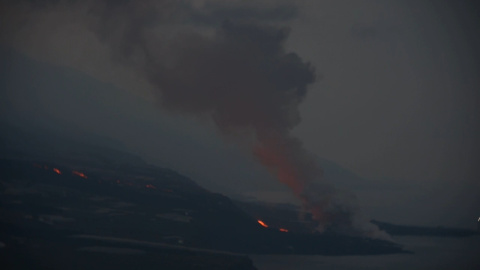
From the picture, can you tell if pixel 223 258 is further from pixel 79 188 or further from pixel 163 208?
pixel 79 188

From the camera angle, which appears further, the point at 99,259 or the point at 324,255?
the point at 324,255

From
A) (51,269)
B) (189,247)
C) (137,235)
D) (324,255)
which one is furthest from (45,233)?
(324,255)

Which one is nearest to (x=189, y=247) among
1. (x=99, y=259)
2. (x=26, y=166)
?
(x=99, y=259)

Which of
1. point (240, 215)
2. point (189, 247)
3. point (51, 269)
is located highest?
point (240, 215)

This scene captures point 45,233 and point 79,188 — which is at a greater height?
point 79,188

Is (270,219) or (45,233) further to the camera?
(270,219)

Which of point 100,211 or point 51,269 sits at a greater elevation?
point 100,211

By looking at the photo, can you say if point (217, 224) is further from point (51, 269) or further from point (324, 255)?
point (51, 269)

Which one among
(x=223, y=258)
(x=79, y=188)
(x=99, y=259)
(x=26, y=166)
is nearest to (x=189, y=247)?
(x=223, y=258)
